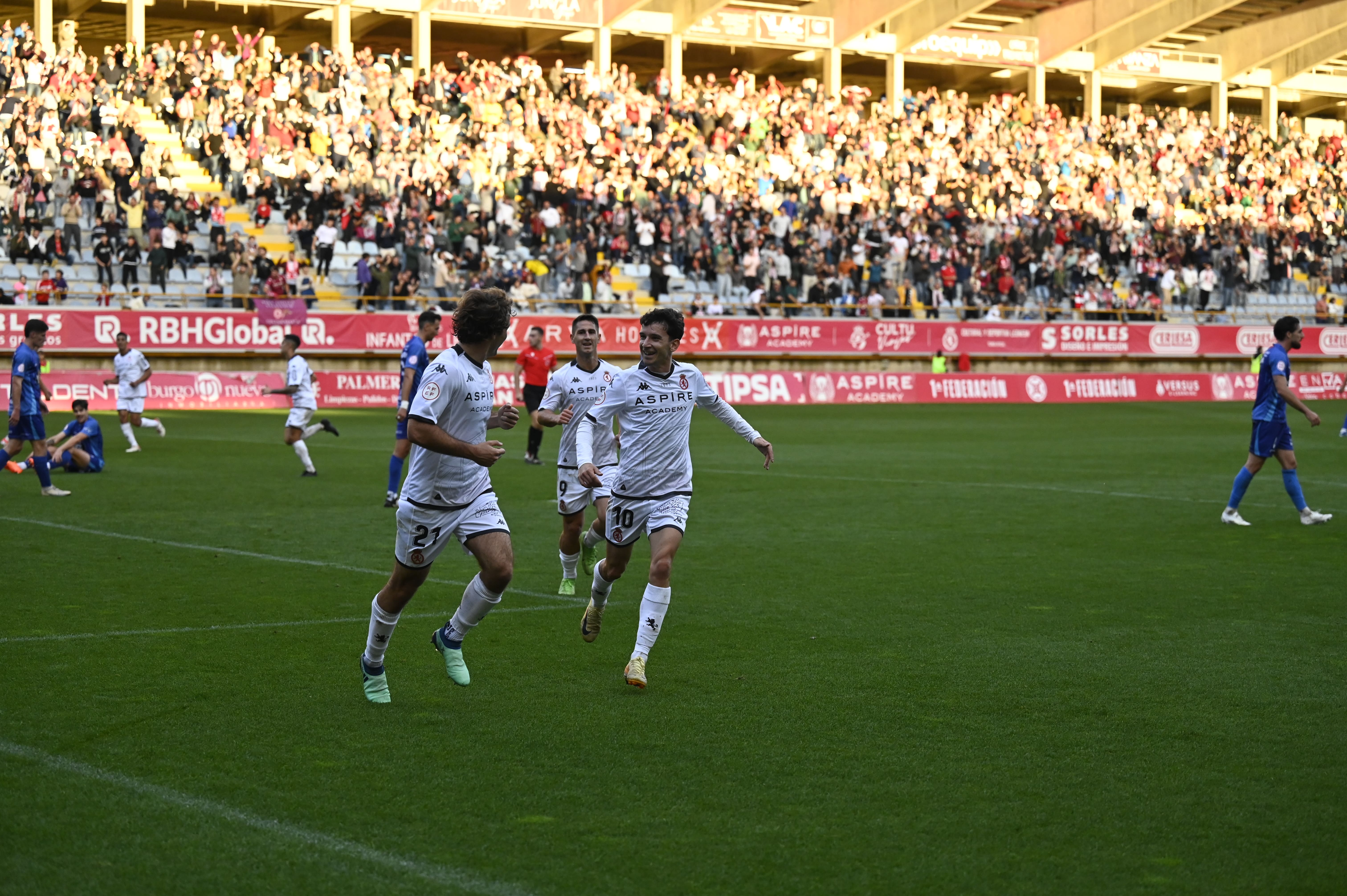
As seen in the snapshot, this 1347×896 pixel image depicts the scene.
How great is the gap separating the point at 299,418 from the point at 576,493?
930 centimetres

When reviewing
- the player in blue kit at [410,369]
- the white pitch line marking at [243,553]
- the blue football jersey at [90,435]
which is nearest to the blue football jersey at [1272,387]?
the white pitch line marking at [243,553]

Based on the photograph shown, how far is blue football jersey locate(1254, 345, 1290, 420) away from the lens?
14031mm

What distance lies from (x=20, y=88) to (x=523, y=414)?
44.5 feet

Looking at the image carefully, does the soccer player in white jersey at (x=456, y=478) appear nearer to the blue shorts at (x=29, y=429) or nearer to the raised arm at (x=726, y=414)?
the raised arm at (x=726, y=414)

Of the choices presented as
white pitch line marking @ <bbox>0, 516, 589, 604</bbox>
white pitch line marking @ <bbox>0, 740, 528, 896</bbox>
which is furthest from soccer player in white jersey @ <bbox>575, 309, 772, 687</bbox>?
white pitch line marking @ <bbox>0, 740, 528, 896</bbox>

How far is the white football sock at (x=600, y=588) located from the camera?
8.53 metres

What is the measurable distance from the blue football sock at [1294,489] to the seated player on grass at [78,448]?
46.0 feet

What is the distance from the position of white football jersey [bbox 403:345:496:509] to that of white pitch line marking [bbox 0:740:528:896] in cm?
180

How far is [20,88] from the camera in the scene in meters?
35.1

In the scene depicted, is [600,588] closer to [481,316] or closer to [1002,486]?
[481,316]

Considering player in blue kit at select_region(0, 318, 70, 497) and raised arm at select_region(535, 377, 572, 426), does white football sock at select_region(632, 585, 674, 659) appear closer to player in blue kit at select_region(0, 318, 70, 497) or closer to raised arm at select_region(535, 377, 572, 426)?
raised arm at select_region(535, 377, 572, 426)

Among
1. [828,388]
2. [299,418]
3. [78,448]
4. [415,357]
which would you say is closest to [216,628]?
[415,357]

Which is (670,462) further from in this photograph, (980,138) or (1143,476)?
Answer: (980,138)

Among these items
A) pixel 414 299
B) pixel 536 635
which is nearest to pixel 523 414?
pixel 414 299
